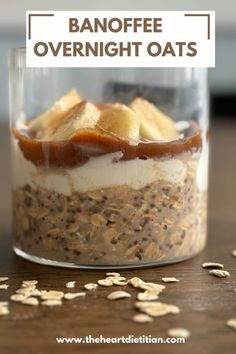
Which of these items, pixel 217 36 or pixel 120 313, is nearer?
pixel 120 313

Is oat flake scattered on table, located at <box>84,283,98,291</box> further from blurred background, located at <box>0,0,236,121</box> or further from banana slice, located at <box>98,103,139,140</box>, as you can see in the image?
blurred background, located at <box>0,0,236,121</box>

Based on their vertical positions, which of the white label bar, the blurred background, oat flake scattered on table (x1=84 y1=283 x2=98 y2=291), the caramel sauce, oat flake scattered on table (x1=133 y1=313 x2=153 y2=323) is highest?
the blurred background

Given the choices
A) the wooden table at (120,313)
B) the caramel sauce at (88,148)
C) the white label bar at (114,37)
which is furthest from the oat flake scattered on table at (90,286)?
the white label bar at (114,37)

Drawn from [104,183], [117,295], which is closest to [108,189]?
[104,183]

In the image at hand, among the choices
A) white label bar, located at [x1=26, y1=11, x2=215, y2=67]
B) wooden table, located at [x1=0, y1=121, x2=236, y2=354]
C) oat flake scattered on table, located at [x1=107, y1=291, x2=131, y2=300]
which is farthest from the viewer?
white label bar, located at [x1=26, y1=11, x2=215, y2=67]

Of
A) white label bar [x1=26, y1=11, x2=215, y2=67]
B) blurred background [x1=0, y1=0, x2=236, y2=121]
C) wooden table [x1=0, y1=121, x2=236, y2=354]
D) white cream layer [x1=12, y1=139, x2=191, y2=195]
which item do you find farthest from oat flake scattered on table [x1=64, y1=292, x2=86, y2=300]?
blurred background [x1=0, y1=0, x2=236, y2=121]

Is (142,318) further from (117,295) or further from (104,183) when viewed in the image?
(104,183)

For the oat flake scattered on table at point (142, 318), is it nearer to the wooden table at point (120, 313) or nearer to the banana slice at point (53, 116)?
the wooden table at point (120, 313)

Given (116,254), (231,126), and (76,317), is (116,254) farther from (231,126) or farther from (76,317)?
(231,126)

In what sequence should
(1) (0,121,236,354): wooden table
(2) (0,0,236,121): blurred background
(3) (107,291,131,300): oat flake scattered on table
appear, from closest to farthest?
(1) (0,121,236,354): wooden table
(3) (107,291,131,300): oat flake scattered on table
(2) (0,0,236,121): blurred background
